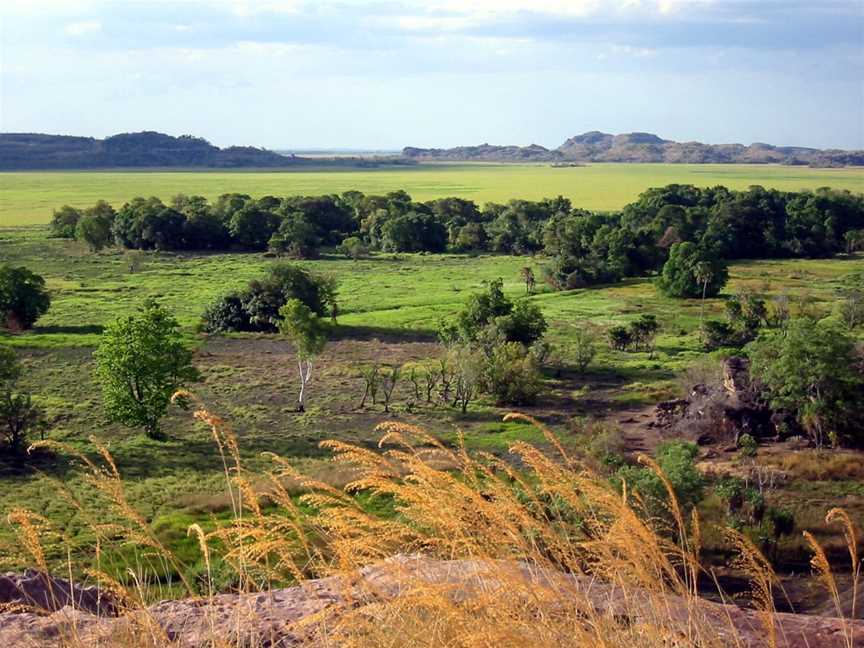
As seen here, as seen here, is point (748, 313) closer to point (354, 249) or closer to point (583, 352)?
point (583, 352)

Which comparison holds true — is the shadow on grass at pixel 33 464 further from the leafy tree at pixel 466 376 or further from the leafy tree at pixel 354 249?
the leafy tree at pixel 354 249

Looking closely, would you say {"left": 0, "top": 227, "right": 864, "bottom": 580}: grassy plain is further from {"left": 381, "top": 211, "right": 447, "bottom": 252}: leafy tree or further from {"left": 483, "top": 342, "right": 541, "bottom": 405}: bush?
{"left": 381, "top": 211, "right": 447, "bottom": 252}: leafy tree

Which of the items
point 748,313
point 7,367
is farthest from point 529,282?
point 7,367

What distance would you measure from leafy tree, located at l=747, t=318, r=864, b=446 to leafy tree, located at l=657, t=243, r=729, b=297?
27154 mm

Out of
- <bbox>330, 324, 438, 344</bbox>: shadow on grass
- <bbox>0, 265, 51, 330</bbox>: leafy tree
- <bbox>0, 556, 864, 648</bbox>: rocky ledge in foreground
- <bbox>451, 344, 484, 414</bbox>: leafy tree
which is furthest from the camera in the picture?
<bbox>0, 265, 51, 330</bbox>: leafy tree

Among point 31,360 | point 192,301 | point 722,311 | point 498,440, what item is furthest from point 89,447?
point 722,311

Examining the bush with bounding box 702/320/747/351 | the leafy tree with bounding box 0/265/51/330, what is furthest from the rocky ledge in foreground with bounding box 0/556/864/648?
the leafy tree with bounding box 0/265/51/330

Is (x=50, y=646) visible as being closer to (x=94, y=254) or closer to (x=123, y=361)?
(x=123, y=361)

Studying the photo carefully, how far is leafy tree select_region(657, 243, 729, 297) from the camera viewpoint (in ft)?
180

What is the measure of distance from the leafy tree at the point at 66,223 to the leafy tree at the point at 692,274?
5705cm

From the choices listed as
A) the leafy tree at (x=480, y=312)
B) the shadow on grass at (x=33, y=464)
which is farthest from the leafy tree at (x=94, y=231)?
the shadow on grass at (x=33, y=464)

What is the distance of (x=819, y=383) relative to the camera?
27.2 metres

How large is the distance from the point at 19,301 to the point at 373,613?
45420 mm

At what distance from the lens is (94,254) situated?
7575cm
